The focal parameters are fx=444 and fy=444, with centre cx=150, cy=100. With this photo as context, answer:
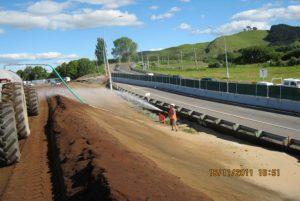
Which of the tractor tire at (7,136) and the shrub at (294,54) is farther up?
the tractor tire at (7,136)

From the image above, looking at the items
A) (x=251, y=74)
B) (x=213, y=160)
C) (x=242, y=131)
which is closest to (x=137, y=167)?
(x=213, y=160)

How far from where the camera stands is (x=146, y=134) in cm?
2539

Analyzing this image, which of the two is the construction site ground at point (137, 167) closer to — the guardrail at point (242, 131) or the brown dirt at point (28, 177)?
the brown dirt at point (28, 177)

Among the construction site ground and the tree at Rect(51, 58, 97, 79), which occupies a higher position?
the construction site ground

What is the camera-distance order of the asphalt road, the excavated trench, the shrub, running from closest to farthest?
1. the excavated trench
2. the asphalt road
3. the shrub

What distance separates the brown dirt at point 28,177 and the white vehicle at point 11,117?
424mm

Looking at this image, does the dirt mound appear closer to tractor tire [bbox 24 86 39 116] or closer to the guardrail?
tractor tire [bbox 24 86 39 116]

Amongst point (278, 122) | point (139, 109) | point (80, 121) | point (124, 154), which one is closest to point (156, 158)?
point (124, 154)

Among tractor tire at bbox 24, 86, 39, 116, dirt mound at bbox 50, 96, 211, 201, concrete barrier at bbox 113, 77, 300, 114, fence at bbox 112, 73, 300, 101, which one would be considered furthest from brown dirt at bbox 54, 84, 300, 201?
fence at bbox 112, 73, 300, 101

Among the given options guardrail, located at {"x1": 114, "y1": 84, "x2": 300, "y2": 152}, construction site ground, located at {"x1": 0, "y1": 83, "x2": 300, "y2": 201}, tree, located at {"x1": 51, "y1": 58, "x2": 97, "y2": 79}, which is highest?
construction site ground, located at {"x1": 0, "y1": 83, "x2": 300, "y2": 201}

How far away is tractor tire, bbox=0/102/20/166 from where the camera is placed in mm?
12242

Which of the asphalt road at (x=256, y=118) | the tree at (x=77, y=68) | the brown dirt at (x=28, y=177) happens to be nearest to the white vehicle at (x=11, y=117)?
the brown dirt at (x=28, y=177)

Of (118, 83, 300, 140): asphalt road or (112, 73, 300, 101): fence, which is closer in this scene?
(118, 83, 300, 140): asphalt road

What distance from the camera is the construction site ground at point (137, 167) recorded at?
32.4ft
